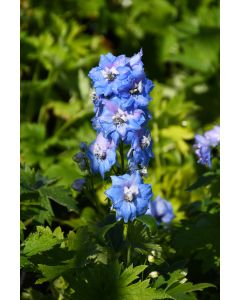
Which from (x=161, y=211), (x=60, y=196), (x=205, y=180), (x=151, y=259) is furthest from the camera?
(x=161, y=211)

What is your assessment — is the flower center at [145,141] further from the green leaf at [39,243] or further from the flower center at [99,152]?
the green leaf at [39,243]

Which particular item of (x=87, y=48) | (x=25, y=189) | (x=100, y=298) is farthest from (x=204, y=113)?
(x=100, y=298)

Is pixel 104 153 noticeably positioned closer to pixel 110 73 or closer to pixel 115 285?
pixel 110 73

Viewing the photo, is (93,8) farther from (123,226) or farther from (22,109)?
(123,226)

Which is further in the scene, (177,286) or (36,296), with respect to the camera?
(36,296)

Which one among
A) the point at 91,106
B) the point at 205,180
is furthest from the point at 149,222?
the point at 91,106

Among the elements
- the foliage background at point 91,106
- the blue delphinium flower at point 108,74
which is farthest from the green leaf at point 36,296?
the blue delphinium flower at point 108,74

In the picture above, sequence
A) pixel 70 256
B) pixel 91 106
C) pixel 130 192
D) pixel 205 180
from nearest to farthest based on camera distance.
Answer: pixel 130 192, pixel 70 256, pixel 205 180, pixel 91 106
